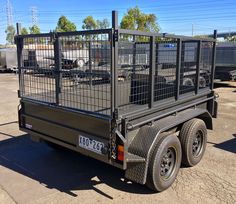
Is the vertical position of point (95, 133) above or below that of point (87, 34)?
below

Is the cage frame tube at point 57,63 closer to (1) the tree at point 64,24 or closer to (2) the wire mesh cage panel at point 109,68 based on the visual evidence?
(2) the wire mesh cage panel at point 109,68

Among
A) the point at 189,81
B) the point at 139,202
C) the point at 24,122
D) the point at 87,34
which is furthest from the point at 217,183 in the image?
the point at 24,122

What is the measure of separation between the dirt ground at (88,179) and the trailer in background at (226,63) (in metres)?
8.46

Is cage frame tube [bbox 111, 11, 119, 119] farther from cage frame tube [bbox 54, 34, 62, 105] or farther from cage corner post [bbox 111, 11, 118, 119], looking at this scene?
cage frame tube [bbox 54, 34, 62, 105]

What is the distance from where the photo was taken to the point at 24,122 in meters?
4.41

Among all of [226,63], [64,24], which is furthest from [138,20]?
[226,63]

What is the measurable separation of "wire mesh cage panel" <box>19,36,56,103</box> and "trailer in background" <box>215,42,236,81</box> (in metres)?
10.9

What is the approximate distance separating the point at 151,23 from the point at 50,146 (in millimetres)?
35610

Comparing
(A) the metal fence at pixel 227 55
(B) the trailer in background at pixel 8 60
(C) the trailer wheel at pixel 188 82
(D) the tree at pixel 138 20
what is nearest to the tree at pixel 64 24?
(D) the tree at pixel 138 20

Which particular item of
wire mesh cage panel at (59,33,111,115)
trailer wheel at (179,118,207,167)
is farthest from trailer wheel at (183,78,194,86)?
wire mesh cage panel at (59,33,111,115)

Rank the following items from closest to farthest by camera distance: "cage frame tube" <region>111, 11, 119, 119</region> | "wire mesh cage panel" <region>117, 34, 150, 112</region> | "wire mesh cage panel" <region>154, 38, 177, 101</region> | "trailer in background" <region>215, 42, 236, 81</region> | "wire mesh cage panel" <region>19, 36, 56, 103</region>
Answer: "cage frame tube" <region>111, 11, 119, 119</region> → "wire mesh cage panel" <region>19, 36, 56, 103</region> → "wire mesh cage panel" <region>154, 38, 177, 101</region> → "wire mesh cage panel" <region>117, 34, 150, 112</region> → "trailer in background" <region>215, 42, 236, 81</region>

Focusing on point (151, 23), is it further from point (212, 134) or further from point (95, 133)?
point (95, 133)

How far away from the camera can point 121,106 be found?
393cm

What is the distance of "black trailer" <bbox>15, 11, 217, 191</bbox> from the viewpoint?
3.18 meters
